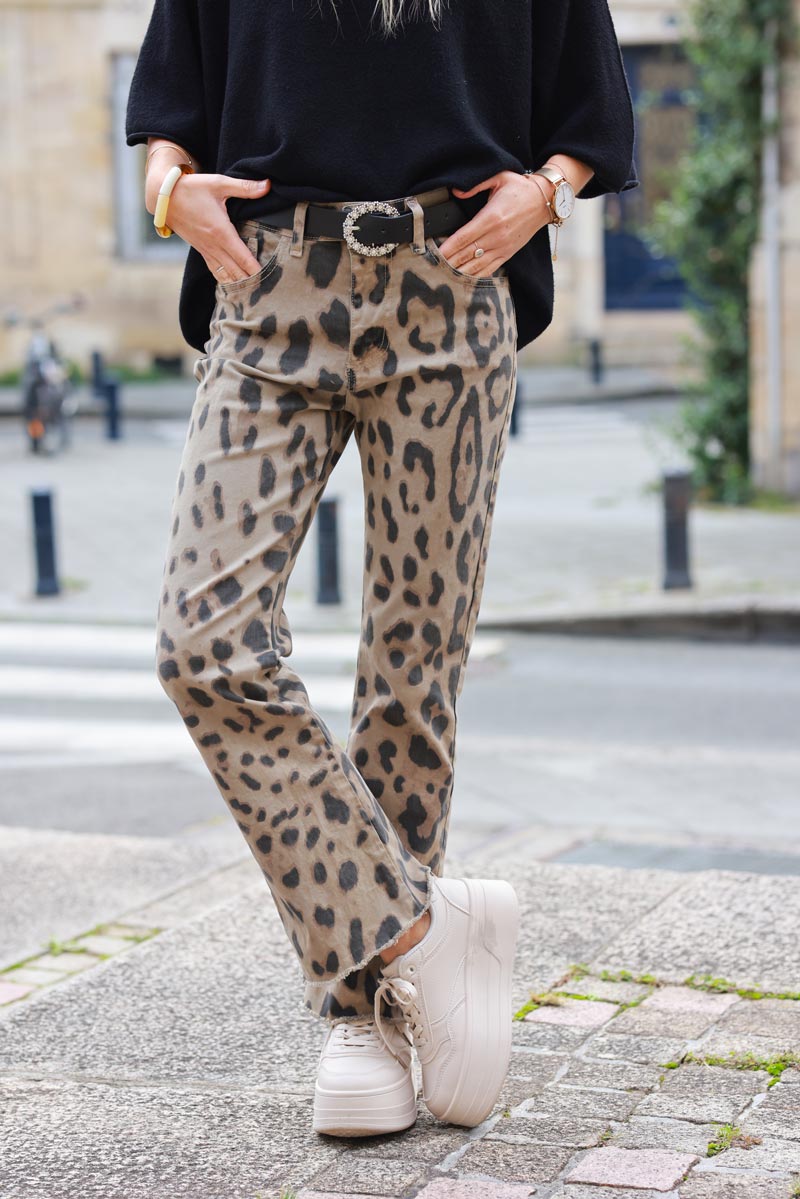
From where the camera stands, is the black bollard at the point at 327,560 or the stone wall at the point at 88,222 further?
the stone wall at the point at 88,222

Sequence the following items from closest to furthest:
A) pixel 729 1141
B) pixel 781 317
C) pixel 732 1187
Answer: pixel 732 1187, pixel 729 1141, pixel 781 317

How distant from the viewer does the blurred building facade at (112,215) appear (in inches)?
954

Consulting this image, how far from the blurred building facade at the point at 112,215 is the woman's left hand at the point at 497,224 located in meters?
21.8

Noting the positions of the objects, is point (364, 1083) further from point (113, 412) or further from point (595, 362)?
point (595, 362)

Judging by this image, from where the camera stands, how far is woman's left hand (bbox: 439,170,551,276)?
8.41 feet

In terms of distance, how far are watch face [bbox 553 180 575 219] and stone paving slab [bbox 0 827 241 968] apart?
6.10 ft

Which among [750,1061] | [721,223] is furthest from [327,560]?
[750,1061]

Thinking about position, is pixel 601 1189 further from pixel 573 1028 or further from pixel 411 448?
pixel 411 448

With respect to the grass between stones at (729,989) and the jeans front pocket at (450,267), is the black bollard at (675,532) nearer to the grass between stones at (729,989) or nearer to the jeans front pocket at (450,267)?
the grass between stones at (729,989)

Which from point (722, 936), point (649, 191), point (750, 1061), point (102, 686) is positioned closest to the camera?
point (750, 1061)

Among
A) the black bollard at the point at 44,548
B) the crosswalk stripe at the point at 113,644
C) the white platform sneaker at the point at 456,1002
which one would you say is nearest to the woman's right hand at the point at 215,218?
the white platform sneaker at the point at 456,1002

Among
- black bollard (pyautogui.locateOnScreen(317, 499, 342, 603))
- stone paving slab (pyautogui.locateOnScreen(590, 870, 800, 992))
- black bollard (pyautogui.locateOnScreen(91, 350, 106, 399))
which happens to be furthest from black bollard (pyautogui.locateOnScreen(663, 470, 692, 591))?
black bollard (pyautogui.locateOnScreen(91, 350, 106, 399))

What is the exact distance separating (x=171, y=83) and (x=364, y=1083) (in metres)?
1.42

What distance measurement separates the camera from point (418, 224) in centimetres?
254
